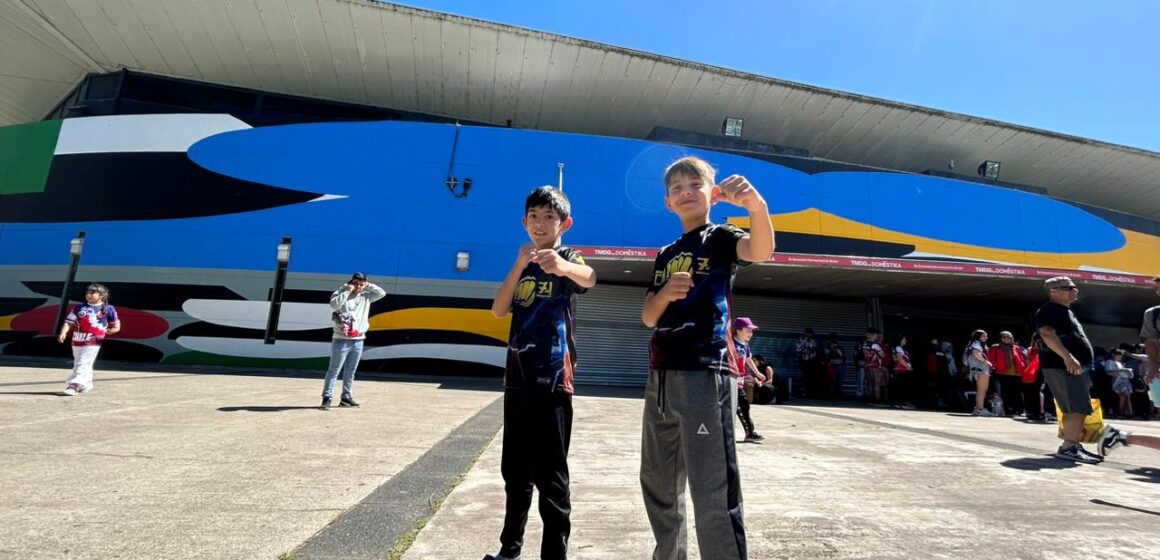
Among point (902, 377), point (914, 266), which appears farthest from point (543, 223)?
point (902, 377)

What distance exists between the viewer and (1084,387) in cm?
437

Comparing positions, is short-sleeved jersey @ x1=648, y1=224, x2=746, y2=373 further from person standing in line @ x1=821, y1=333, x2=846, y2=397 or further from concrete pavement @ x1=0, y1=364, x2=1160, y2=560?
person standing in line @ x1=821, y1=333, x2=846, y2=397

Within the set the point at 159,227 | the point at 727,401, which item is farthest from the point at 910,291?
the point at 159,227

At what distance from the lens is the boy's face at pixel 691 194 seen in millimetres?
1683

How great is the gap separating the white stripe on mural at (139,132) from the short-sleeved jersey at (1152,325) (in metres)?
18.4

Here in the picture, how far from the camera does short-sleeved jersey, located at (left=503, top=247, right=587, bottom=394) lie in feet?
5.98

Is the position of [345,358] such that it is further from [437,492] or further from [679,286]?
[679,286]

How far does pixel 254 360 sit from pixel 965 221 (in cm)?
2148

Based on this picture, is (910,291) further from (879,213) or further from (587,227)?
(587,227)

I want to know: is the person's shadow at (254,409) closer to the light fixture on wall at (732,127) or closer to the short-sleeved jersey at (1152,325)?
the short-sleeved jersey at (1152,325)

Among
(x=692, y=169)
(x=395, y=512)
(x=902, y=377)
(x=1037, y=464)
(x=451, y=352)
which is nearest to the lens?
(x=692, y=169)

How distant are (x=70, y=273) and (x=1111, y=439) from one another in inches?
812

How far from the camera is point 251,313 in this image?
12469 mm

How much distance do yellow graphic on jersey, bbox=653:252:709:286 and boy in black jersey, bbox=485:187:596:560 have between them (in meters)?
0.25
